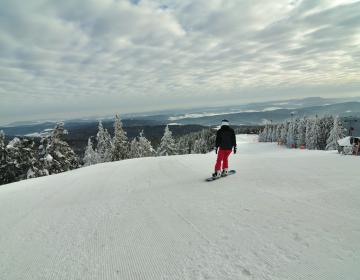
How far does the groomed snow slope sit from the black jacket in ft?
6.30

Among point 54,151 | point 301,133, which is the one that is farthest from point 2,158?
point 301,133

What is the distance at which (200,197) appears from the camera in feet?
21.3

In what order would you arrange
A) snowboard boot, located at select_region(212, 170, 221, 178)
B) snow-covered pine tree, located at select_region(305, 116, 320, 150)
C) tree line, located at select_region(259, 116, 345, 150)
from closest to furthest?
snowboard boot, located at select_region(212, 170, 221, 178) < tree line, located at select_region(259, 116, 345, 150) < snow-covered pine tree, located at select_region(305, 116, 320, 150)

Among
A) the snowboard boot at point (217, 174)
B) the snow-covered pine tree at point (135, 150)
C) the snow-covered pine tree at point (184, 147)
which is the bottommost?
the snow-covered pine tree at point (184, 147)

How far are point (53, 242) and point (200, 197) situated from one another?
3.48 metres

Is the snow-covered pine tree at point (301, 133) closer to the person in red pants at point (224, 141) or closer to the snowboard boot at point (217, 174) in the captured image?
the person in red pants at point (224, 141)

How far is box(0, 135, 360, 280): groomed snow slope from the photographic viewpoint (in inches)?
129

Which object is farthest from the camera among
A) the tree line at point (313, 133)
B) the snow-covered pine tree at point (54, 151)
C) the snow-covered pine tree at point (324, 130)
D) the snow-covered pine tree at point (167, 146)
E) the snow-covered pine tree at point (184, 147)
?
the snow-covered pine tree at point (184, 147)

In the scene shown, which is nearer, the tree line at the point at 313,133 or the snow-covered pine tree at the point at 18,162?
the snow-covered pine tree at the point at 18,162

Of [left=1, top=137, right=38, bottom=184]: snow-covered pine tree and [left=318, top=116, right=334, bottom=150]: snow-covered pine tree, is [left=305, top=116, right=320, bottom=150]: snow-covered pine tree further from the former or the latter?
[left=1, top=137, right=38, bottom=184]: snow-covered pine tree

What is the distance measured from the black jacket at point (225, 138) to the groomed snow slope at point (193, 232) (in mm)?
1921

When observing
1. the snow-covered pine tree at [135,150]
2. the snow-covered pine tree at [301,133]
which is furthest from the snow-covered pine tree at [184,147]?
the snow-covered pine tree at [301,133]

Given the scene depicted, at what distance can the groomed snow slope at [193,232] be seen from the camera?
3.29 meters

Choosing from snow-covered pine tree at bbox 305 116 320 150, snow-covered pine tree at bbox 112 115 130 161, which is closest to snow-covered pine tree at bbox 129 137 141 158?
snow-covered pine tree at bbox 112 115 130 161
